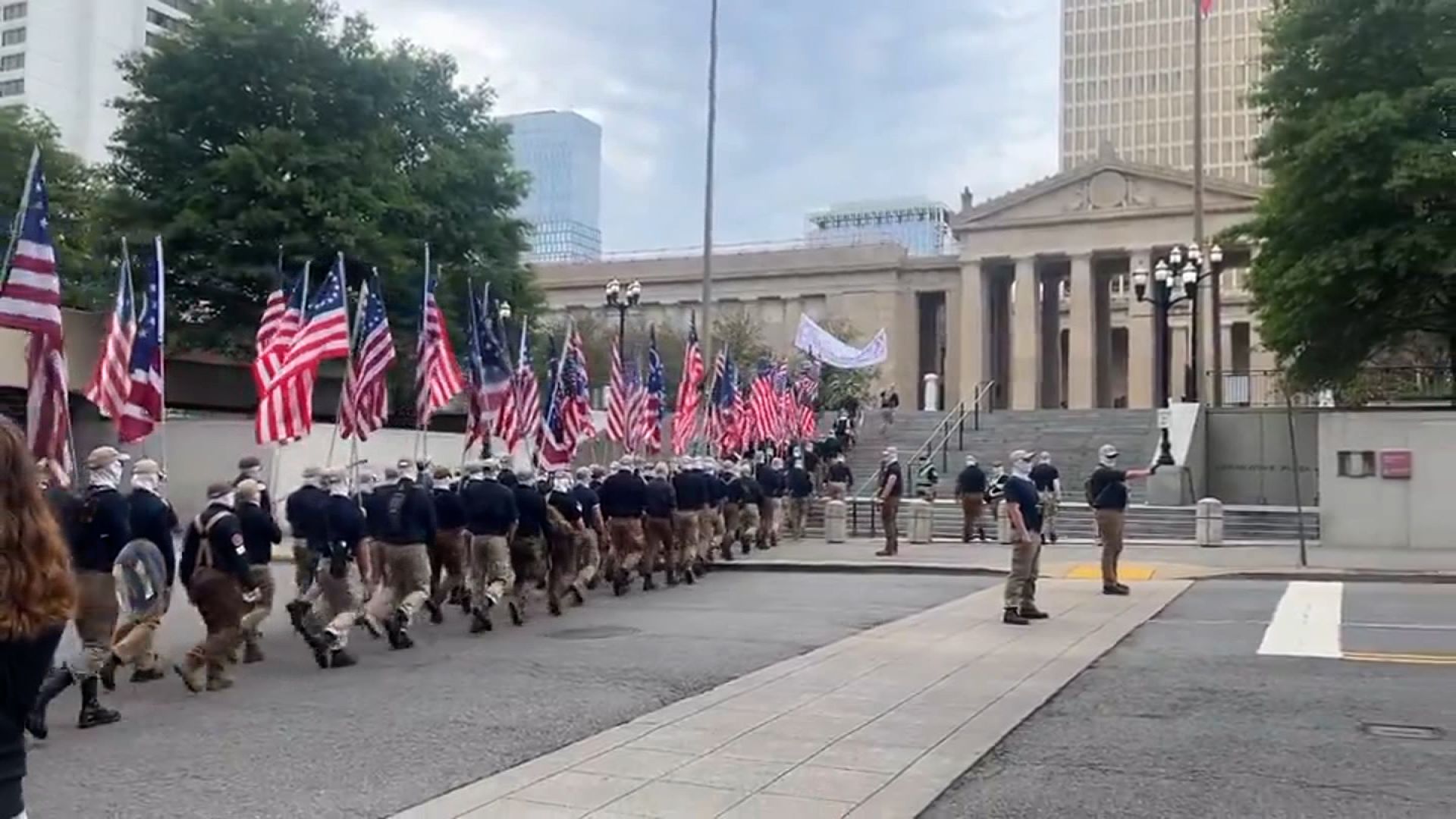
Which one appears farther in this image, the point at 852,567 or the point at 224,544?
the point at 852,567

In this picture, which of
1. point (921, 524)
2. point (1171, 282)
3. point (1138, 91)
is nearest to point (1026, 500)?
point (921, 524)

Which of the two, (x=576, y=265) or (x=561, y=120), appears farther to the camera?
(x=576, y=265)

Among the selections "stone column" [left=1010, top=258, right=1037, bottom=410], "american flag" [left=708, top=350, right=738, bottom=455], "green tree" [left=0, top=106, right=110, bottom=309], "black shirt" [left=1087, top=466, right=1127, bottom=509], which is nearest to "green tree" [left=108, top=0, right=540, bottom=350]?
"green tree" [left=0, top=106, right=110, bottom=309]

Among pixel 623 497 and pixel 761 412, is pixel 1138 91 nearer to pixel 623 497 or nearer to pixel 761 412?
pixel 761 412

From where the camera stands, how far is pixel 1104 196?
220ft

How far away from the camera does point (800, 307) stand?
258ft

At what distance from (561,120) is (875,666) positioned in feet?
226

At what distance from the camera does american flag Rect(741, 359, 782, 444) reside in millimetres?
32781

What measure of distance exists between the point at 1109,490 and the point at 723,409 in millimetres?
15252

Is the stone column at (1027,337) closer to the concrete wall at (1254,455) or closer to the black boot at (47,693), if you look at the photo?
the concrete wall at (1254,455)

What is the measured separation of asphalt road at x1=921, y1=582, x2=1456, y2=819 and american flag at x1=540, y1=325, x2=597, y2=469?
10813mm

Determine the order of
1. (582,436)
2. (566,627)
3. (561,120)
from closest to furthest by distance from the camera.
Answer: (566,627) < (582,436) < (561,120)

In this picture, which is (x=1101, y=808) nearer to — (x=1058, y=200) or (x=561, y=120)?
(x=1058, y=200)

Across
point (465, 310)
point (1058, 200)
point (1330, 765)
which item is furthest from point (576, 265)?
point (1330, 765)
